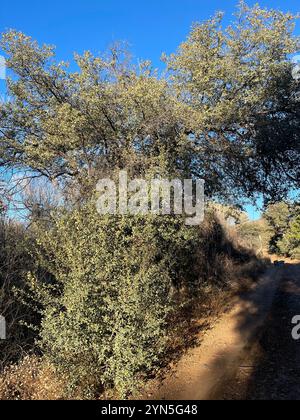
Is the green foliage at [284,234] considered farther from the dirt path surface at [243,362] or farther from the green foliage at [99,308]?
the green foliage at [99,308]

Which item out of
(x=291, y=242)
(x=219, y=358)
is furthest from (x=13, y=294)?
(x=291, y=242)

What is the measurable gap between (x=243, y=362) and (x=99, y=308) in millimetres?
3203

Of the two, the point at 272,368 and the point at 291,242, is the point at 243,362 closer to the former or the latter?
the point at 272,368

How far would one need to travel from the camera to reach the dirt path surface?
6.28m

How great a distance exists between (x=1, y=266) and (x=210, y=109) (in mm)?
6663

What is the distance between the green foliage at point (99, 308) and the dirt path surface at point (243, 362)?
2.82 feet

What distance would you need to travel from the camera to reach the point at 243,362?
752 cm

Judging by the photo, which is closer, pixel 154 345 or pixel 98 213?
pixel 154 345

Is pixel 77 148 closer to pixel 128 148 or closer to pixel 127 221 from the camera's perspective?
pixel 128 148

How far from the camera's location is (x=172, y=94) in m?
11.6

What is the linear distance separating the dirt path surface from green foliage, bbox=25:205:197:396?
86 cm

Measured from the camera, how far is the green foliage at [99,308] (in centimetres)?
593

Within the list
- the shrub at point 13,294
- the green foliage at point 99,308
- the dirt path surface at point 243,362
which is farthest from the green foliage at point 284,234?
the green foliage at point 99,308
